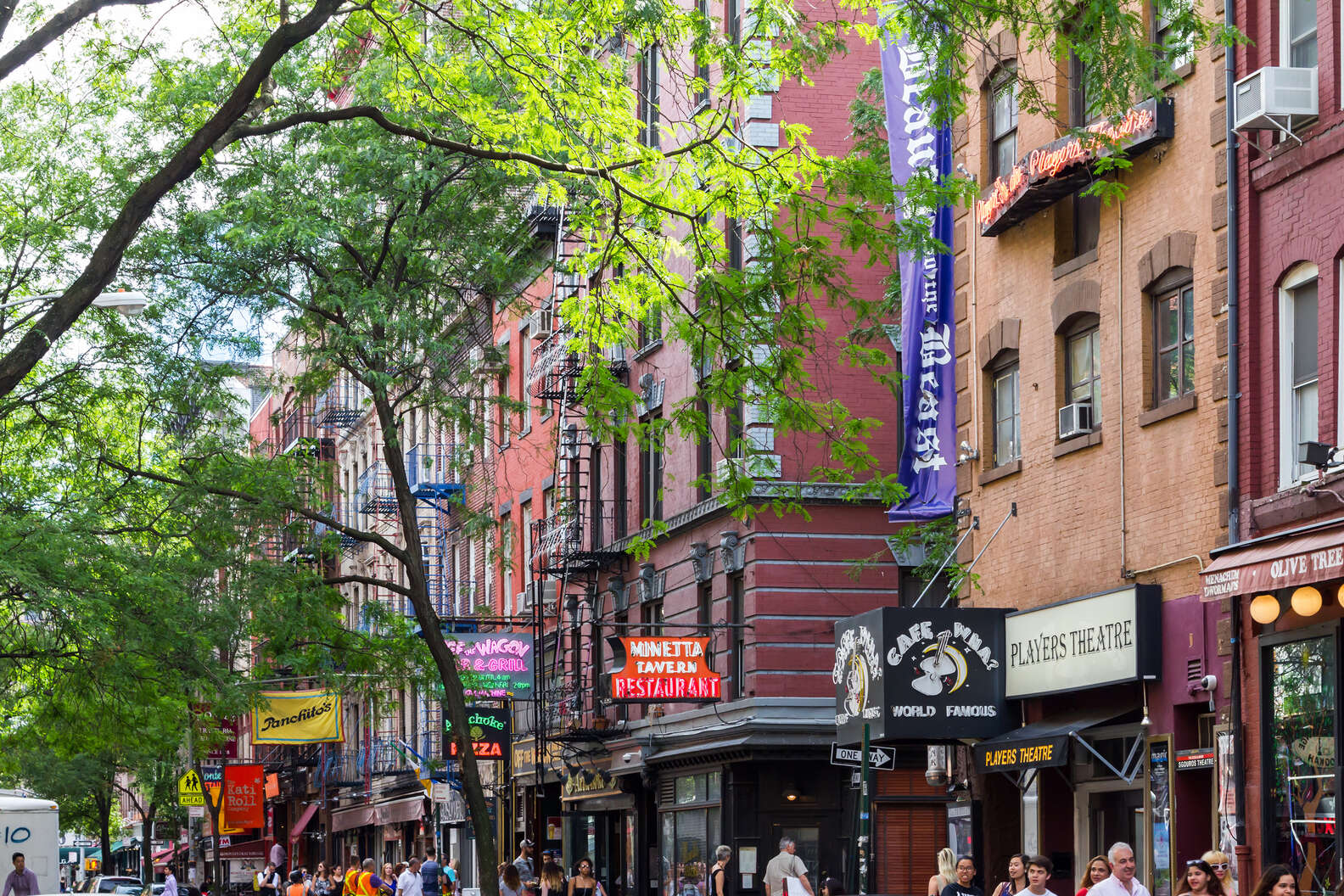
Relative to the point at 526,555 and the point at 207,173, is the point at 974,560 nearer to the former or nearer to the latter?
the point at 207,173

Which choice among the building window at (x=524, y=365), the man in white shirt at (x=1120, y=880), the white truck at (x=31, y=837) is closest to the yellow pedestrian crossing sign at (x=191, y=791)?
the building window at (x=524, y=365)

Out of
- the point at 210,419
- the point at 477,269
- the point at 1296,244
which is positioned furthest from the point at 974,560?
the point at 210,419

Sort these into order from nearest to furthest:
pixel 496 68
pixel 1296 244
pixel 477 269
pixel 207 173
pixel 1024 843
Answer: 1. pixel 496 68
2. pixel 1296 244
3. pixel 1024 843
4. pixel 207 173
5. pixel 477 269

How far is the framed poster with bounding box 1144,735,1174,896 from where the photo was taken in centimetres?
1900

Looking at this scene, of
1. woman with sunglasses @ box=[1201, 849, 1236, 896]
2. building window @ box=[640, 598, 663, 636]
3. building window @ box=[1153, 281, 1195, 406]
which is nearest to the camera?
woman with sunglasses @ box=[1201, 849, 1236, 896]

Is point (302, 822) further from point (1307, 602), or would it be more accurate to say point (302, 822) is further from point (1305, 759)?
point (1307, 602)

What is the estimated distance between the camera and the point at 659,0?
14.9 meters

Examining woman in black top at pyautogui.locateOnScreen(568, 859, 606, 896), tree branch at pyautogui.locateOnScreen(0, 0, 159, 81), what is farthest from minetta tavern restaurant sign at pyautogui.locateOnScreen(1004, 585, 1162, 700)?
tree branch at pyautogui.locateOnScreen(0, 0, 159, 81)

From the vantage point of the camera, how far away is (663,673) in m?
31.0

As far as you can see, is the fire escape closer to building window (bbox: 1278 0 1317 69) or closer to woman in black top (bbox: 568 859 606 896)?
woman in black top (bbox: 568 859 606 896)

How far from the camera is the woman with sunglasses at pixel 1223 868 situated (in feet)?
51.4

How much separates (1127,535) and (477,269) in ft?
43.0

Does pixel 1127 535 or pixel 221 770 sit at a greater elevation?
pixel 1127 535

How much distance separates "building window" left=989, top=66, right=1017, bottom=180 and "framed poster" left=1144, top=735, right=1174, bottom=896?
7379mm
